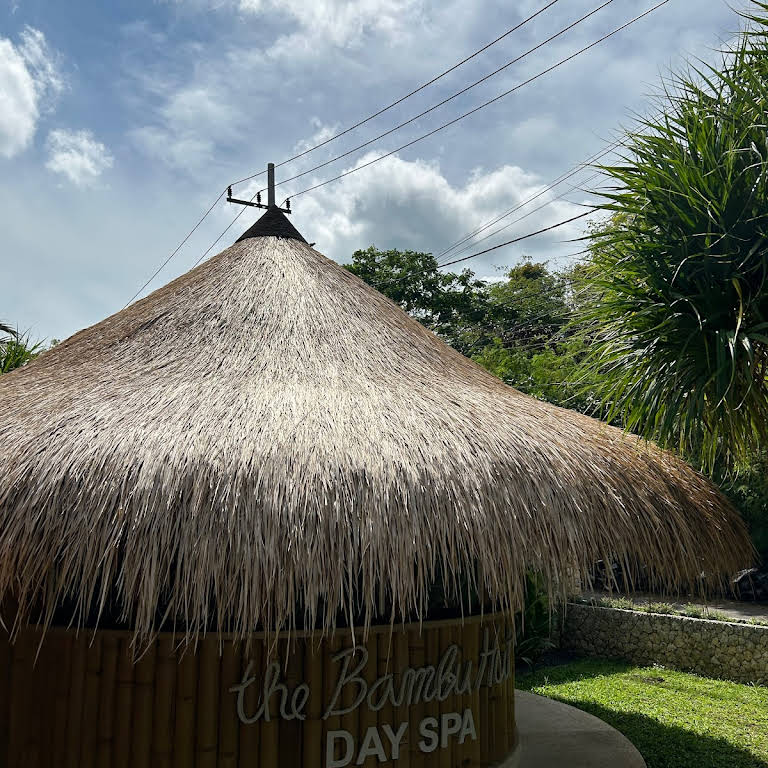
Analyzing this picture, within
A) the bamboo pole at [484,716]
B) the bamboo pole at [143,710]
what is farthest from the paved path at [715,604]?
the bamboo pole at [143,710]

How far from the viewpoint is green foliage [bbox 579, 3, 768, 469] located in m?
3.92

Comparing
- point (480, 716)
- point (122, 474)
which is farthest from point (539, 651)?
point (122, 474)

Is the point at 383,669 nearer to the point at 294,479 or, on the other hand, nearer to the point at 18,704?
the point at 294,479

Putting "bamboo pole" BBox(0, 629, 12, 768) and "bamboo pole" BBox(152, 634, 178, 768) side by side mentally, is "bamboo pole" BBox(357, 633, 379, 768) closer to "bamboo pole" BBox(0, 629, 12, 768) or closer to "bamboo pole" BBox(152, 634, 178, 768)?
"bamboo pole" BBox(152, 634, 178, 768)

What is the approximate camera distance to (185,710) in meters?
3.64

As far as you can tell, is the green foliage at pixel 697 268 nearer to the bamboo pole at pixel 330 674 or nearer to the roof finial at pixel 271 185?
the bamboo pole at pixel 330 674

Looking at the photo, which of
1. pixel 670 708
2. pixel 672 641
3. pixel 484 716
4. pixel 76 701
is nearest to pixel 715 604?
pixel 672 641

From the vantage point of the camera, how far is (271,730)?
366 centimetres

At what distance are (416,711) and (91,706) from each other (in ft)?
5.70

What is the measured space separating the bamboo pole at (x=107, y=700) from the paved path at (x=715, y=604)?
732 cm

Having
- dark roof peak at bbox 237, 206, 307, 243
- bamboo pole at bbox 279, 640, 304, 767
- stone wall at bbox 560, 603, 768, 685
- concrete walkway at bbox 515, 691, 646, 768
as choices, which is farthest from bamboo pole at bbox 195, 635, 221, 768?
stone wall at bbox 560, 603, 768, 685

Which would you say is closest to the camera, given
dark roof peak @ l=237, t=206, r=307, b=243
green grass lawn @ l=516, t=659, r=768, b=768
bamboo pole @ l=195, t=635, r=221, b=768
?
bamboo pole @ l=195, t=635, r=221, b=768

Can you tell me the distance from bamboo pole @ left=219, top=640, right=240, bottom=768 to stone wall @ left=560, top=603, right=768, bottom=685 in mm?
6160

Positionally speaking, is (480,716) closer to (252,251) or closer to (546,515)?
(546,515)
